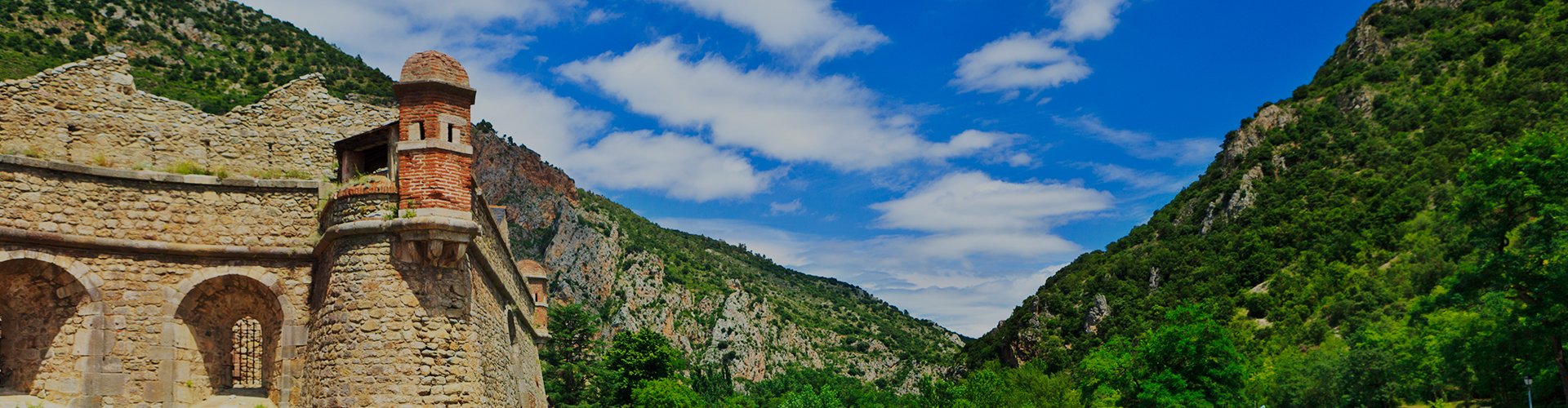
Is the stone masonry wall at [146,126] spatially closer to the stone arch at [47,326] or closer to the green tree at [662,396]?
the stone arch at [47,326]

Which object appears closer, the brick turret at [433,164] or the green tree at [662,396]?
the brick turret at [433,164]

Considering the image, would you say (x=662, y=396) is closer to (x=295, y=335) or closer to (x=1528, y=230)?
(x=295, y=335)

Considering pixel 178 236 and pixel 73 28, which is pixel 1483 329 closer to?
pixel 178 236

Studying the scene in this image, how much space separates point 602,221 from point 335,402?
99.7 metres

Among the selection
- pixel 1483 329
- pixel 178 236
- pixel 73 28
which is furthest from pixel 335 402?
pixel 73 28

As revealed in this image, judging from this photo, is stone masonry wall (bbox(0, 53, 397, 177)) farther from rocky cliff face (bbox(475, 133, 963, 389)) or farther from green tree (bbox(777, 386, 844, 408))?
rocky cliff face (bbox(475, 133, 963, 389))

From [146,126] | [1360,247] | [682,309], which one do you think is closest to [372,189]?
[146,126]

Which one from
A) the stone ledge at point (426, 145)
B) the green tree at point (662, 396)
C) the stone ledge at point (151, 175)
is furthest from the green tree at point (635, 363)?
the stone ledge at point (426, 145)

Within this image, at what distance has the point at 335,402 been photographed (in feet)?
46.2

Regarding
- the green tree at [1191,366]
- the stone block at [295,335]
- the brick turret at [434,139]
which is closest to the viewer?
the brick turret at [434,139]

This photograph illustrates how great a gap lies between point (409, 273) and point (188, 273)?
4.48 meters

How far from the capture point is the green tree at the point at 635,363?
168 feet

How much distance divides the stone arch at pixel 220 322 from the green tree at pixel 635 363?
3516cm

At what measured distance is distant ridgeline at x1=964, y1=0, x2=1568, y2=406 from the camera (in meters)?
41.6
